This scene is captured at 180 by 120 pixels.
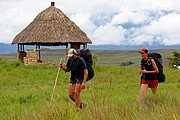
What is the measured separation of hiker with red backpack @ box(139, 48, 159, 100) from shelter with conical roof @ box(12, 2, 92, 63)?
62.5 feet

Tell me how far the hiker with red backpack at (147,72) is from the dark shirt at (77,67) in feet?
4.69

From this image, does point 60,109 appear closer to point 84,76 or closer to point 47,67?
point 84,76

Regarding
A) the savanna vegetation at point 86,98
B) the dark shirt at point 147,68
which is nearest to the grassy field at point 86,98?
the savanna vegetation at point 86,98

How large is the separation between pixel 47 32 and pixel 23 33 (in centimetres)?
181

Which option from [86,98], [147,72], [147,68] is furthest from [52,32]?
[86,98]

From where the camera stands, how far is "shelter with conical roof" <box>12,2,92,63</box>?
2930cm

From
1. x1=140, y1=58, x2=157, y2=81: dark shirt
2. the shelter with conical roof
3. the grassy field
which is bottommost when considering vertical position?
the grassy field

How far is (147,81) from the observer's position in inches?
408

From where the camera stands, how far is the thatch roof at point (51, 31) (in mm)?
29275

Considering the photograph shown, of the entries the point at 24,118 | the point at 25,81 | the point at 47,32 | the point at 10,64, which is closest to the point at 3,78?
the point at 25,81

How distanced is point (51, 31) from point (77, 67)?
67.3 feet

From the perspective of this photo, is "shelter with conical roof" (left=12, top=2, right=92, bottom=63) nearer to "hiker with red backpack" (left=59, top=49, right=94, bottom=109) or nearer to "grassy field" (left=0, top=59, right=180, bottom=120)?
"grassy field" (left=0, top=59, right=180, bottom=120)

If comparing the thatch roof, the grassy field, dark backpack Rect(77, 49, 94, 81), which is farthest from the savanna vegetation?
the thatch roof

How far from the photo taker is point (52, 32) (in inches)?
1173
